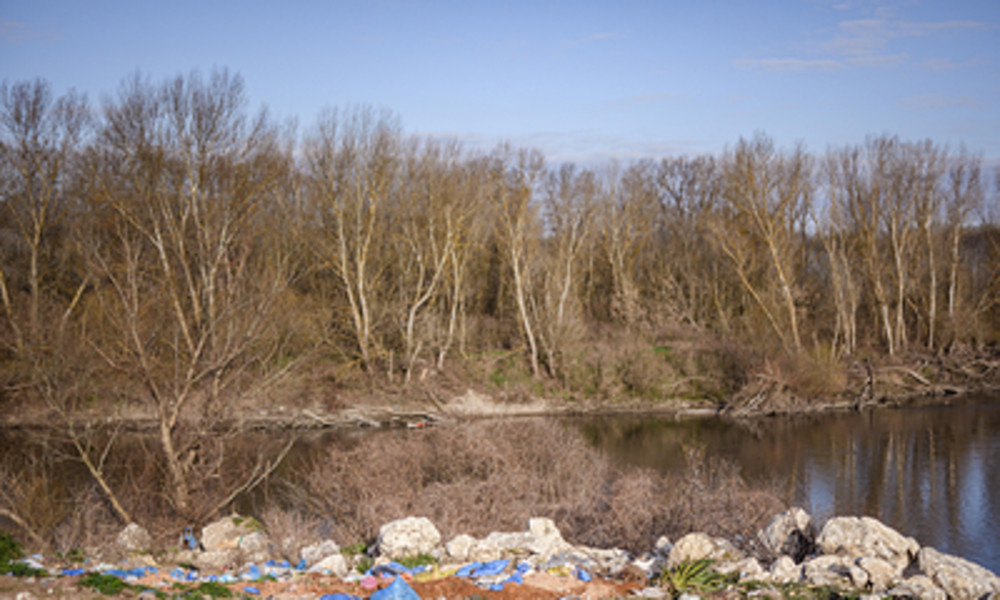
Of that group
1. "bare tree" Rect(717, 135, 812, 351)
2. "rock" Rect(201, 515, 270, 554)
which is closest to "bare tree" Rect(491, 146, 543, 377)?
"bare tree" Rect(717, 135, 812, 351)

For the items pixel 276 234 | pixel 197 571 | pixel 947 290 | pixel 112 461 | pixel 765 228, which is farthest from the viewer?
pixel 947 290

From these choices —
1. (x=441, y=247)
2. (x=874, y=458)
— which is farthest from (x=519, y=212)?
(x=874, y=458)

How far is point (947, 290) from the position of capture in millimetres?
44375

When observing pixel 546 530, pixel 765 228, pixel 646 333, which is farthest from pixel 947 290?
pixel 546 530

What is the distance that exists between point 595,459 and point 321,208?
20669mm

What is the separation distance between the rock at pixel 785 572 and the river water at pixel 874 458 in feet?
16.8

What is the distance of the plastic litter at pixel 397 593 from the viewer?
868 cm

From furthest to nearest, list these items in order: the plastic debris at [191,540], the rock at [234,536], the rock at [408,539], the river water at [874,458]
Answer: the river water at [874,458], the plastic debris at [191,540], the rock at [234,536], the rock at [408,539]

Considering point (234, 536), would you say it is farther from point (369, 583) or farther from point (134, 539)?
point (369, 583)

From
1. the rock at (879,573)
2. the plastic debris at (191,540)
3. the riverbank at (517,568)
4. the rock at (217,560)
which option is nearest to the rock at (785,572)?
the riverbank at (517,568)

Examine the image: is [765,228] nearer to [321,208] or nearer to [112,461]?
[321,208]

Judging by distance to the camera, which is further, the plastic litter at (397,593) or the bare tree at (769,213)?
the bare tree at (769,213)

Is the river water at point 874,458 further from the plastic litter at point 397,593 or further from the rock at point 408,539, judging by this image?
the plastic litter at point 397,593

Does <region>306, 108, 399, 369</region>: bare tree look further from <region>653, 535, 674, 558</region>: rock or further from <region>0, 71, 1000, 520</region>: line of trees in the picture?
<region>653, 535, 674, 558</region>: rock
